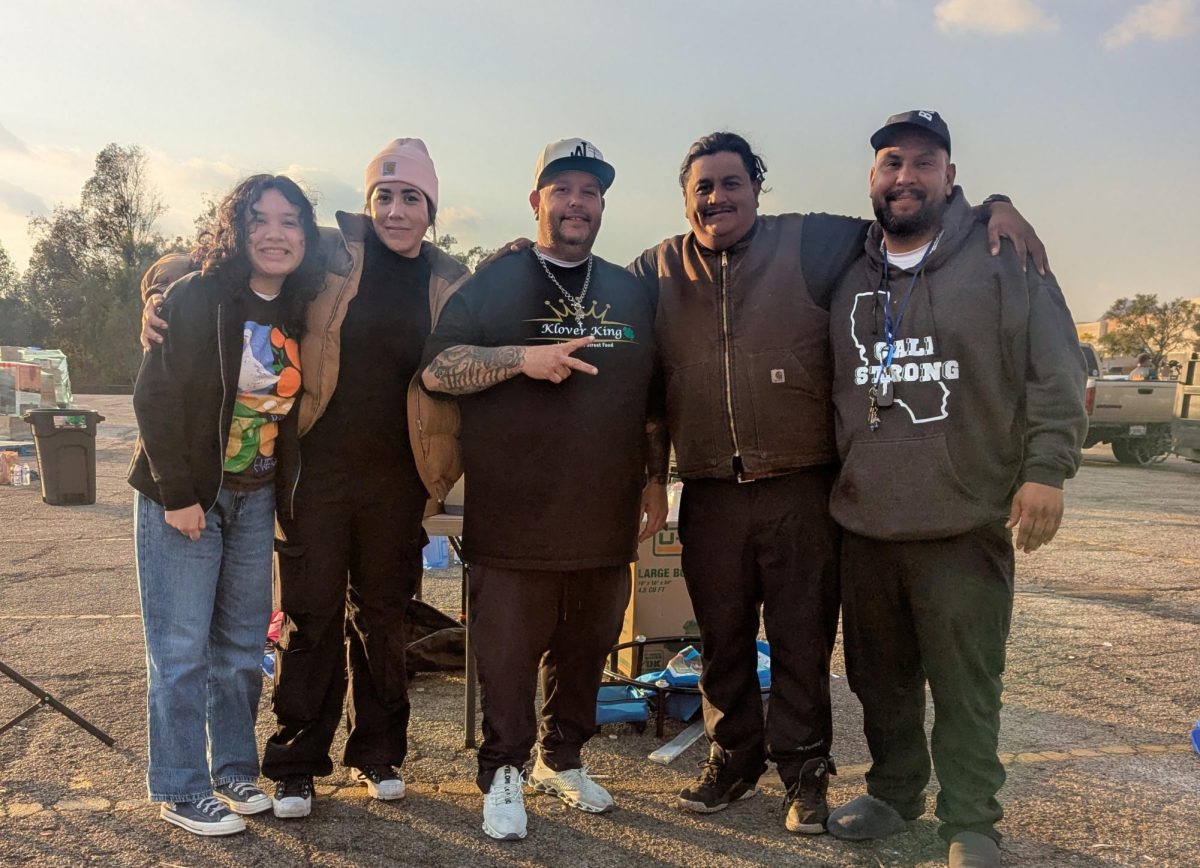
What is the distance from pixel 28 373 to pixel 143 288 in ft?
44.9

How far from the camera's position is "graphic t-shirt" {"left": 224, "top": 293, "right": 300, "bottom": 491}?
2.91 metres

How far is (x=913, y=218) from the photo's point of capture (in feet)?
9.32

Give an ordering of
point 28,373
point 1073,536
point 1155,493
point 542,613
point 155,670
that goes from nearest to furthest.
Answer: point 155,670 → point 542,613 → point 1073,536 → point 1155,493 → point 28,373

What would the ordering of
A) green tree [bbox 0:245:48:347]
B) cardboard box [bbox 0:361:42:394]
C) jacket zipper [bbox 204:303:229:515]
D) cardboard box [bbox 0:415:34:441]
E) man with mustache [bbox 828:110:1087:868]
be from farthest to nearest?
green tree [bbox 0:245:48:347]
cardboard box [bbox 0:415:34:441]
cardboard box [bbox 0:361:42:394]
jacket zipper [bbox 204:303:229:515]
man with mustache [bbox 828:110:1087:868]

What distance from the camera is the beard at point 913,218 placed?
284cm

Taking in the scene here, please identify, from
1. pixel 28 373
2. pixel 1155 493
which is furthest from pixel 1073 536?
pixel 28 373

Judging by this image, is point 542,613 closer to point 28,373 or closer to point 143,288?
point 143,288

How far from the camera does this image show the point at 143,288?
3.05 meters

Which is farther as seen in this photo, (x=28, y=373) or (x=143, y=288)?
(x=28, y=373)

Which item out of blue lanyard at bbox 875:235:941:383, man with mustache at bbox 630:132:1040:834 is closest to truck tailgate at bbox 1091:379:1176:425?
man with mustache at bbox 630:132:1040:834

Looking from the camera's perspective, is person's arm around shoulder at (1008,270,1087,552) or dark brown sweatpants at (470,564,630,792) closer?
person's arm around shoulder at (1008,270,1087,552)

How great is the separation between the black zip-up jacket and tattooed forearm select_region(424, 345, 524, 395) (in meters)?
0.66

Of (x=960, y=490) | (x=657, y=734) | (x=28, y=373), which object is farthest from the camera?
(x=28, y=373)

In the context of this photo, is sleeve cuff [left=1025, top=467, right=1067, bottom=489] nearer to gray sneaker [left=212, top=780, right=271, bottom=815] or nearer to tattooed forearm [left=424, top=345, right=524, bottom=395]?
tattooed forearm [left=424, top=345, right=524, bottom=395]
